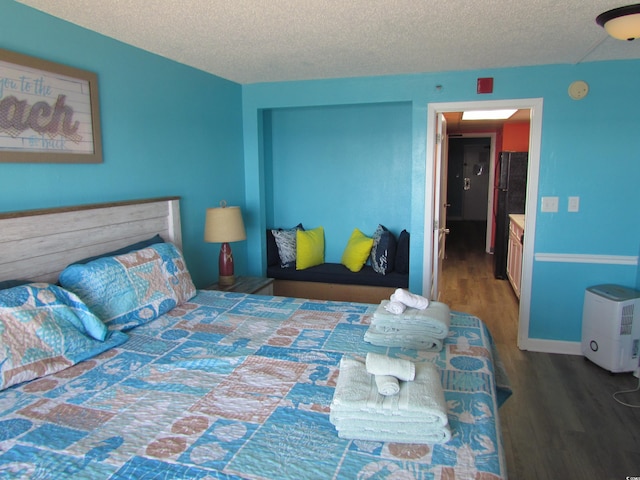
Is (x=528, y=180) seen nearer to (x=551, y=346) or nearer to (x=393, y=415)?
(x=551, y=346)

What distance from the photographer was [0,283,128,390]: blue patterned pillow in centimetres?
174

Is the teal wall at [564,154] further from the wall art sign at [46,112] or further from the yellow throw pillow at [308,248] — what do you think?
the wall art sign at [46,112]

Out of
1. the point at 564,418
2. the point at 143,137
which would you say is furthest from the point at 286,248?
the point at 564,418

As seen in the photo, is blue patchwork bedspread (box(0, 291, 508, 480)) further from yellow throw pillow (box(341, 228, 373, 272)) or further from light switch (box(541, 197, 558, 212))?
yellow throw pillow (box(341, 228, 373, 272))

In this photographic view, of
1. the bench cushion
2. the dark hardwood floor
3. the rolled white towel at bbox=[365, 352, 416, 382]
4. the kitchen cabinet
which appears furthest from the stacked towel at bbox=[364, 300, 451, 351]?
the kitchen cabinet

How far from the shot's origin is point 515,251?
5234 millimetres

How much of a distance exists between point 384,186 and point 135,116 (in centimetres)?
238

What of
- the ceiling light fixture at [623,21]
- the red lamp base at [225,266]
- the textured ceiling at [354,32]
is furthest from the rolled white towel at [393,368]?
the red lamp base at [225,266]

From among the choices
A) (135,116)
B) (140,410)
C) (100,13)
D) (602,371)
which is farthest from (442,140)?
(140,410)

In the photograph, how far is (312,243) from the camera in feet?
14.9

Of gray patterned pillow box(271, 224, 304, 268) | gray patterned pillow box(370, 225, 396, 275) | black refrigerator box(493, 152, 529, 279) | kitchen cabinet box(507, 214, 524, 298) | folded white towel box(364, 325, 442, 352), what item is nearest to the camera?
folded white towel box(364, 325, 442, 352)

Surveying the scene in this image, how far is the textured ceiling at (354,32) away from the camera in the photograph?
222 cm

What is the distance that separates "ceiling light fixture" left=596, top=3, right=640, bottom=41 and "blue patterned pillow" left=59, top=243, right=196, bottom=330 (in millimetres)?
2596

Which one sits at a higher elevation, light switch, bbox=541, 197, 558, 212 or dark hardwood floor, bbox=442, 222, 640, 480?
light switch, bbox=541, 197, 558, 212
